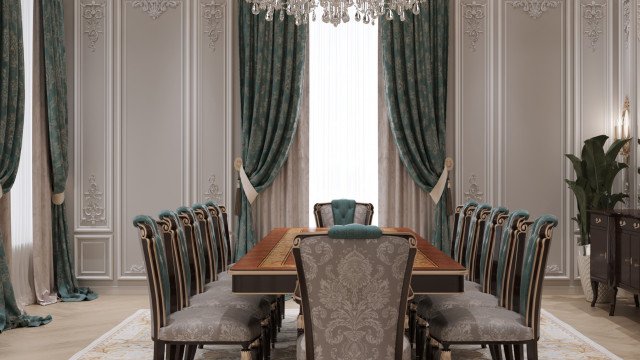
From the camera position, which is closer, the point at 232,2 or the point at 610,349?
the point at 610,349

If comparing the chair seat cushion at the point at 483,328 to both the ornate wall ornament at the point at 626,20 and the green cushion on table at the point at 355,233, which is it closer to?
the green cushion on table at the point at 355,233

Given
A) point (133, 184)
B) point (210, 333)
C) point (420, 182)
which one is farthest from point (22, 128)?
point (420, 182)

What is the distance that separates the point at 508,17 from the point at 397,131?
4.88ft

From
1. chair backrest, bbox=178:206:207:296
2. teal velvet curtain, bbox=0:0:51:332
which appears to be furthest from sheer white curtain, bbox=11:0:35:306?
chair backrest, bbox=178:206:207:296

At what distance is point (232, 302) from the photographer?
353cm

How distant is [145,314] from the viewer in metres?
5.25

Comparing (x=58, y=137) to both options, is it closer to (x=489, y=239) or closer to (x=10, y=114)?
(x=10, y=114)

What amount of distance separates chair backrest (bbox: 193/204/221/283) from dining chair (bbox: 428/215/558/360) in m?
1.72

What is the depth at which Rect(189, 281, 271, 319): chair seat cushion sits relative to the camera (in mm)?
3473

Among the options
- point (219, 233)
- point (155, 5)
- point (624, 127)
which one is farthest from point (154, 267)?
point (624, 127)

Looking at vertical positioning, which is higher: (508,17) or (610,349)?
(508,17)

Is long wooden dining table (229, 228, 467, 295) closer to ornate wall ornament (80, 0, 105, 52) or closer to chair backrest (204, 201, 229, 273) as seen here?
chair backrest (204, 201, 229, 273)

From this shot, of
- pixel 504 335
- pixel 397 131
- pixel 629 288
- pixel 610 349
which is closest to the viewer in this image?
pixel 504 335

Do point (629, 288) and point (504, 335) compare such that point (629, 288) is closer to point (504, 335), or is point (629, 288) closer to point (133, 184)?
point (504, 335)
